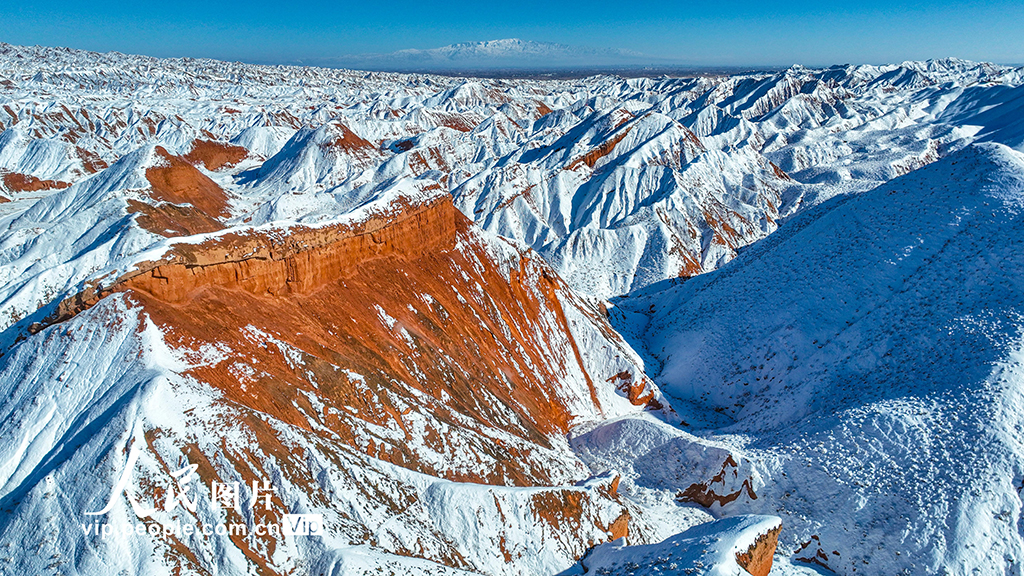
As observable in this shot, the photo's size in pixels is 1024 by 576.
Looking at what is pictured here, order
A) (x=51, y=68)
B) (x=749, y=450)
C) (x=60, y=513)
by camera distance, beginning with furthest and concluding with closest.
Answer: (x=51, y=68), (x=749, y=450), (x=60, y=513)

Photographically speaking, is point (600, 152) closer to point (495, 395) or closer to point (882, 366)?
point (882, 366)

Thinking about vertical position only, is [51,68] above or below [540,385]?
above

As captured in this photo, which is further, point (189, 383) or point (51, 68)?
point (51, 68)

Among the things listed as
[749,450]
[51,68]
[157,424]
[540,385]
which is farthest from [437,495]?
[51,68]

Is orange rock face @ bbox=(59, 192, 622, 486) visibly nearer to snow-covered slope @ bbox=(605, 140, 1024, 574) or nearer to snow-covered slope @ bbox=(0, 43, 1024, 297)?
snow-covered slope @ bbox=(605, 140, 1024, 574)

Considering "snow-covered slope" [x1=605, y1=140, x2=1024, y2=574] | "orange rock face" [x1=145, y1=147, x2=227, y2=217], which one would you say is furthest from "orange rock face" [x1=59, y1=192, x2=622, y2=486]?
"orange rock face" [x1=145, y1=147, x2=227, y2=217]

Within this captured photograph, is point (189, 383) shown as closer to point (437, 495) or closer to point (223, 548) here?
point (223, 548)
